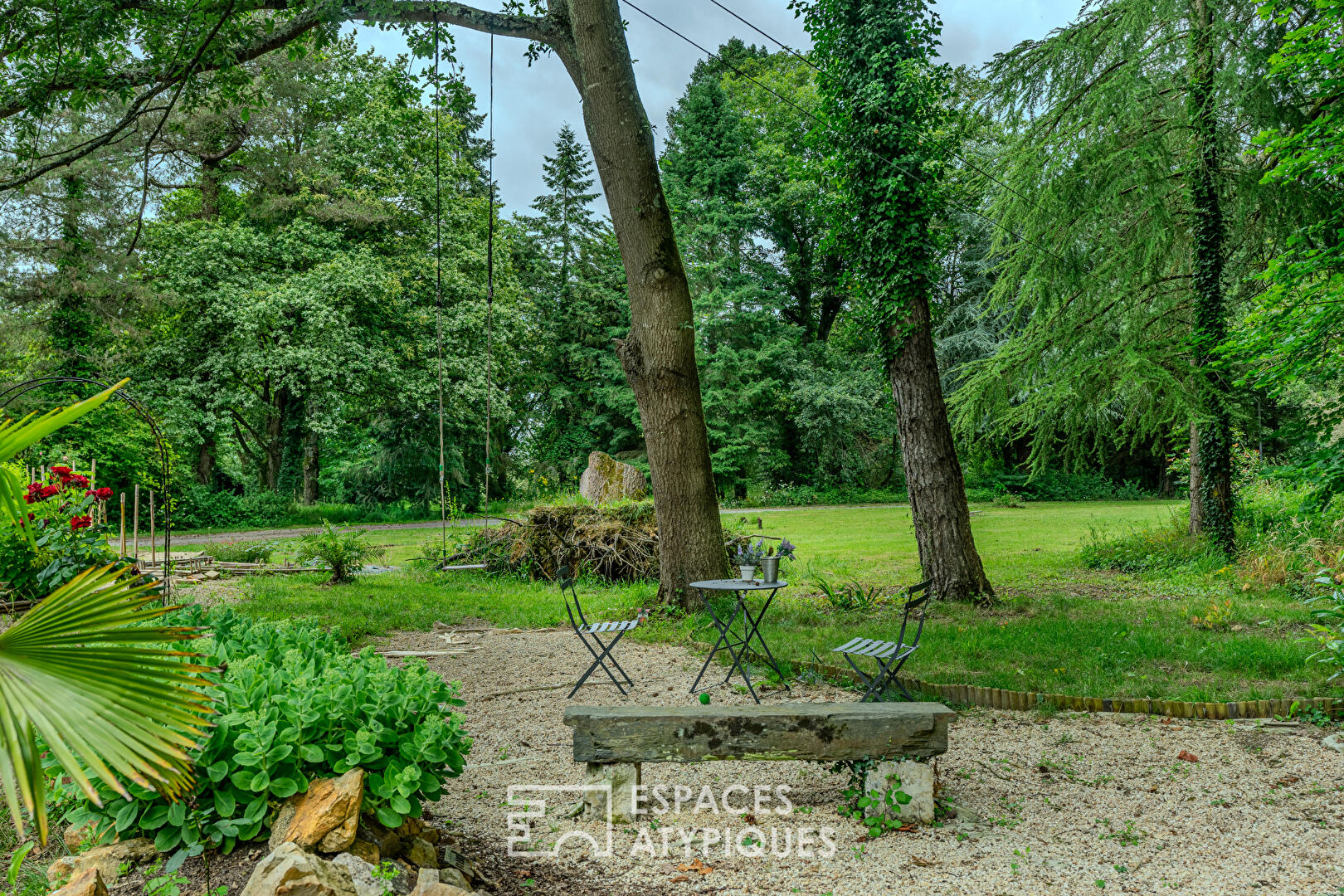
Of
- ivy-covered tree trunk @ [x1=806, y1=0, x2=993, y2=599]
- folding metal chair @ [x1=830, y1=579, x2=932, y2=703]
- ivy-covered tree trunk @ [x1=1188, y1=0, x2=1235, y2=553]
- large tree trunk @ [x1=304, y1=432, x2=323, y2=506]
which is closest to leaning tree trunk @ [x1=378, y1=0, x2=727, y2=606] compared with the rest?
ivy-covered tree trunk @ [x1=806, y1=0, x2=993, y2=599]

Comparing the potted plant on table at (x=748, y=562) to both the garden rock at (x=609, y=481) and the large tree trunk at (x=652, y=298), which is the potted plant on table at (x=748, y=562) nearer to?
the large tree trunk at (x=652, y=298)

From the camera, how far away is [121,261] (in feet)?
55.6

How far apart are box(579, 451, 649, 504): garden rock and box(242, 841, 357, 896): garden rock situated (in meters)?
11.7

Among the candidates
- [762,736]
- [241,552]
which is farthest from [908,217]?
[241,552]

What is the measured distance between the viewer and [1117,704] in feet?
16.4

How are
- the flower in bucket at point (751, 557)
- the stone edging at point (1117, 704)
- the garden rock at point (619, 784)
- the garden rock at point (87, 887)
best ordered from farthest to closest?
the flower in bucket at point (751, 557)
the stone edging at point (1117, 704)
the garden rock at point (619, 784)
the garden rock at point (87, 887)

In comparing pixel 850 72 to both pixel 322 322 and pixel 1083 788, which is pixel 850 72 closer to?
pixel 1083 788

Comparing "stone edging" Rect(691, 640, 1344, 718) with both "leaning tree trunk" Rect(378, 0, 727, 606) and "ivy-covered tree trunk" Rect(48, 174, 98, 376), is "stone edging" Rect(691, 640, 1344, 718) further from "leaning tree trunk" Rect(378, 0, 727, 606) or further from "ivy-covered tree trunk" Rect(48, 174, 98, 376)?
"ivy-covered tree trunk" Rect(48, 174, 98, 376)

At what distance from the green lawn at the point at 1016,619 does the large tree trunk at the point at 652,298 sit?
917mm

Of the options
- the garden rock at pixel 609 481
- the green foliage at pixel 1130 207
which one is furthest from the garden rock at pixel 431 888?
the garden rock at pixel 609 481

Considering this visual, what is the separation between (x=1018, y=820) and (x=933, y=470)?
4829 mm

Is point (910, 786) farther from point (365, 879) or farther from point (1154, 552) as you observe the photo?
point (1154, 552)

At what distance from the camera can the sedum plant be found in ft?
4.76

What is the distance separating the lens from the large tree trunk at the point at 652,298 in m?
7.61
